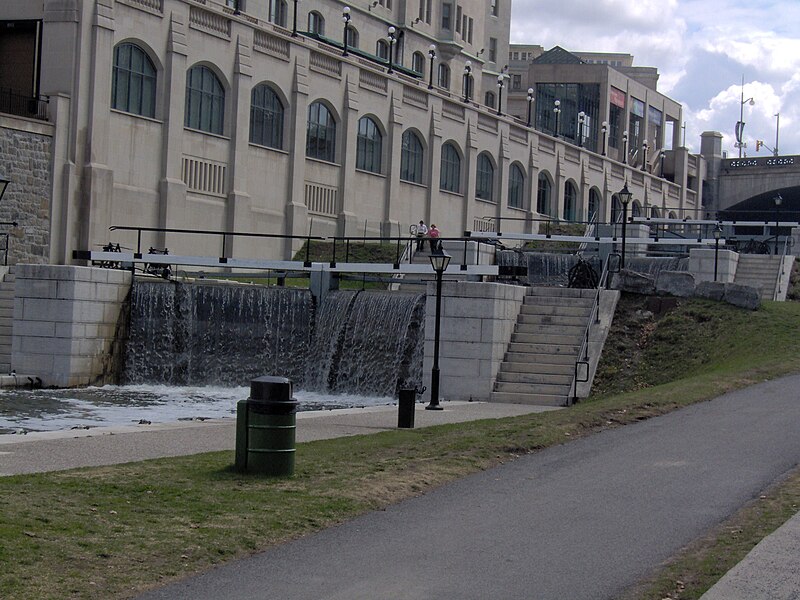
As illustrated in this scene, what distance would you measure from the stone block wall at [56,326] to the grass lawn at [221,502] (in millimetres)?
15212

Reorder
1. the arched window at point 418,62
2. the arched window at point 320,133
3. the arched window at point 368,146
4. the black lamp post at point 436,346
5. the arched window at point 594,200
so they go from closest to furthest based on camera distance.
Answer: the black lamp post at point 436,346 < the arched window at point 320,133 < the arched window at point 368,146 < the arched window at point 418,62 < the arched window at point 594,200

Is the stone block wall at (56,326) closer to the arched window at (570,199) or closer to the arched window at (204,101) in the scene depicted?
the arched window at (204,101)

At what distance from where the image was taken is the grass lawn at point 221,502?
9.82m

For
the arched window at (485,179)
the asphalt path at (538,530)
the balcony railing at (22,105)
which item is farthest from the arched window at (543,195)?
the asphalt path at (538,530)

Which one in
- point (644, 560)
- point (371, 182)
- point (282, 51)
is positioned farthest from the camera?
point (371, 182)

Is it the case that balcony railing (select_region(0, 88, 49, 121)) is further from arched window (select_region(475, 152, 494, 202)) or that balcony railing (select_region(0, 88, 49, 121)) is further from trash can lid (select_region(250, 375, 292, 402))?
trash can lid (select_region(250, 375, 292, 402))

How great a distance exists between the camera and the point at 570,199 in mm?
90625

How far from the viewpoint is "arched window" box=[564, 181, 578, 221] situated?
8956 centimetres

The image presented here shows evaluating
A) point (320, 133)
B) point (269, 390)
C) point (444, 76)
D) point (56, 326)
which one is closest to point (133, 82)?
point (320, 133)

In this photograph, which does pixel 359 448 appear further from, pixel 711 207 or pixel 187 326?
pixel 711 207

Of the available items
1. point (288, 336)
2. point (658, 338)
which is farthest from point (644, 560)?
point (288, 336)

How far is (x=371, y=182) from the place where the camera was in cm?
6688

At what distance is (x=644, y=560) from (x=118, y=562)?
433 cm

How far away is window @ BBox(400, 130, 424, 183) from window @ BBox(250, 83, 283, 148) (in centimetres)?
1124
